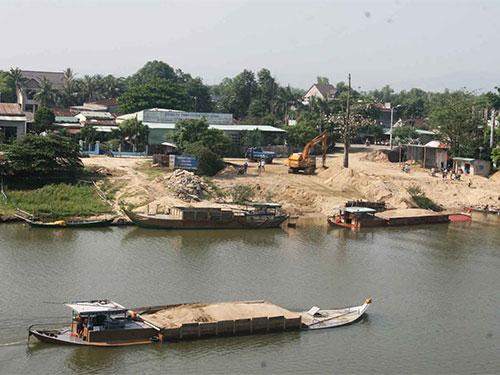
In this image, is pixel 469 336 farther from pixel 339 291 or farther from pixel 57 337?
pixel 57 337

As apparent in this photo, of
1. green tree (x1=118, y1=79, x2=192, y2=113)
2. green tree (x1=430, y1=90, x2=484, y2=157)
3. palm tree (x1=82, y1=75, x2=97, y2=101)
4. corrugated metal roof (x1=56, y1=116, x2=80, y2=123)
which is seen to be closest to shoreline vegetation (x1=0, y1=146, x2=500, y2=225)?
green tree (x1=430, y1=90, x2=484, y2=157)

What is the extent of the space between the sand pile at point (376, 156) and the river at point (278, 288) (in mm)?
28116

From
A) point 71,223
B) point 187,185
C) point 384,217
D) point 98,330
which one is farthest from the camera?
point 187,185

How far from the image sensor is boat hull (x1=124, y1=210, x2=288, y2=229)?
4906 cm

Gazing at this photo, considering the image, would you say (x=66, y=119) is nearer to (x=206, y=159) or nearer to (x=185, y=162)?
(x=185, y=162)

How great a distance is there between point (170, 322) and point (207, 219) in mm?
22142

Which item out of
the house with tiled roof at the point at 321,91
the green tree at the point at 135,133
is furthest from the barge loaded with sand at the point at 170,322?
the house with tiled roof at the point at 321,91

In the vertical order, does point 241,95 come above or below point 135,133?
above

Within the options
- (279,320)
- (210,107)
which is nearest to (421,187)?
(279,320)

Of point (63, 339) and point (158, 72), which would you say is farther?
point (158, 72)

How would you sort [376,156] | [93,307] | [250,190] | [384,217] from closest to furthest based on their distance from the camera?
[93,307]
[384,217]
[250,190]
[376,156]

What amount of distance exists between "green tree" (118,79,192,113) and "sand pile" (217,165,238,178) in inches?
1389

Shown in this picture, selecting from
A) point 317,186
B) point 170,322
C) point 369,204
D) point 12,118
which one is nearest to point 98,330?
point 170,322

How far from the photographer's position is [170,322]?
91.8ft
